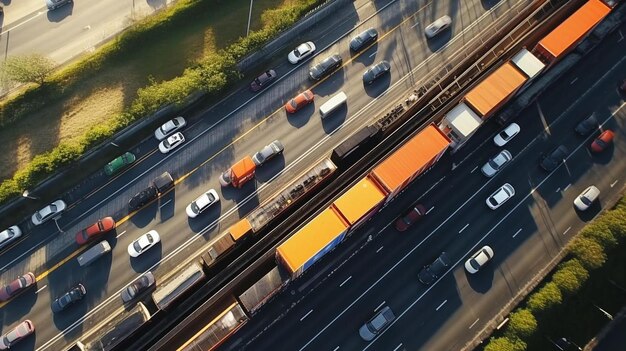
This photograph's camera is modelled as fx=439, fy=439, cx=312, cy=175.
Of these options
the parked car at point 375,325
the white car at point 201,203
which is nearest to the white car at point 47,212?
the white car at point 201,203

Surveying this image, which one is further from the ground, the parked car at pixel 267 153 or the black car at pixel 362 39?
the black car at pixel 362 39

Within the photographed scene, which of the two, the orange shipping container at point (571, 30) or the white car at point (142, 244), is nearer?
the white car at point (142, 244)

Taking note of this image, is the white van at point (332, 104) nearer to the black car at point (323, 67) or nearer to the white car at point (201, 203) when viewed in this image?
the black car at point (323, 67)

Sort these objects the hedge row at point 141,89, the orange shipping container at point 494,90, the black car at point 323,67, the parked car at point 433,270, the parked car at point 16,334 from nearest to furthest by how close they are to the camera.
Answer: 1. the parked car at point 16,334
2. the orange shipping container at point 494,90
3. the parked car at point 433,270
4. the hedge row at point 141,89
5. the black car at point 323,67

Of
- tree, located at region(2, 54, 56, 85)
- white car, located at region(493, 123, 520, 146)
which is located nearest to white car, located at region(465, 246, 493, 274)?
white car, located at region(493, 123, 520, 146)

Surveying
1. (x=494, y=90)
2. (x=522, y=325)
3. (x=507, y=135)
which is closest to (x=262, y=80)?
(x=494, y=90)

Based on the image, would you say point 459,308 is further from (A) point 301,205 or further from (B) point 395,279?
(A) point 301,205
